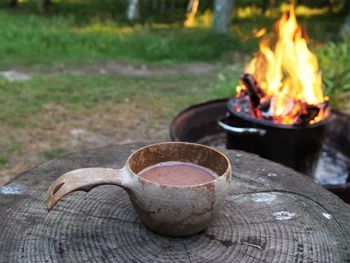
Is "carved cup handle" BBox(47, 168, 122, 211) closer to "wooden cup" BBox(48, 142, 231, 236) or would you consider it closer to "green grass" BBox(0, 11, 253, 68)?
"wooden cup" BBox(48, 142, 231, 236)

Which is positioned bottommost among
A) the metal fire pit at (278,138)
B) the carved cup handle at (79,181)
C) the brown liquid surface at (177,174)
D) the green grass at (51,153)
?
the green grass at (51,153)

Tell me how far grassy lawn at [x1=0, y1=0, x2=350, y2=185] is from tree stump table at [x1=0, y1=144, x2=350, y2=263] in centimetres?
253

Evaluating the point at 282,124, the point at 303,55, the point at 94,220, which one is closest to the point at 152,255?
the point at 94,220

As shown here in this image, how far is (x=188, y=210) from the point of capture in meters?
1.46

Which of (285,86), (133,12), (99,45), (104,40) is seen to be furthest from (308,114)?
(133,12)

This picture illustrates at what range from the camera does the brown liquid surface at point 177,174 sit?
1593 millimetres

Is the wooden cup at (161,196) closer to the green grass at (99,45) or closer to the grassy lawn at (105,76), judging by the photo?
the grassy lawn at (105,76)

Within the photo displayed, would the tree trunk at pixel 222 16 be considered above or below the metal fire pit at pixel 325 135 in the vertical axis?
above

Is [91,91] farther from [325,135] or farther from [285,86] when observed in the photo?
[325,135]

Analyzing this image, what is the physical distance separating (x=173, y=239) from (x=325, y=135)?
294 cm

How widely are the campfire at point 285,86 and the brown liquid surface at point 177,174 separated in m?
1.66

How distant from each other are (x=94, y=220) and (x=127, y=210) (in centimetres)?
13

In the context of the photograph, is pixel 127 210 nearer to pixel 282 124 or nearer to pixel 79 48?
pixel 282 124

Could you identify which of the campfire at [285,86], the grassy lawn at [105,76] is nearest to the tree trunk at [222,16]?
the grassy lawn at [105,76]
